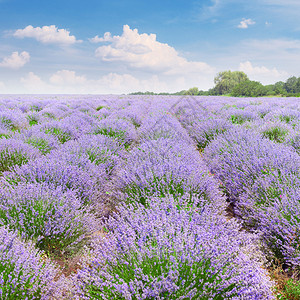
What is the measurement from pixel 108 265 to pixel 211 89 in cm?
6776

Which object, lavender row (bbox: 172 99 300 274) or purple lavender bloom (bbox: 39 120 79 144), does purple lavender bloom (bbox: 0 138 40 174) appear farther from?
lavender row (bbox: 172 99 300 274)

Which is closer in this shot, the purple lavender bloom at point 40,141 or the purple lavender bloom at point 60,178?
the purple lavender bloom at point 60,178

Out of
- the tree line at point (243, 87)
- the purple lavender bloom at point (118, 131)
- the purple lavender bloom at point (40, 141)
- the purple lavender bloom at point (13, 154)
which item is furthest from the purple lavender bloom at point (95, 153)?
the tree line at point (243, 87)

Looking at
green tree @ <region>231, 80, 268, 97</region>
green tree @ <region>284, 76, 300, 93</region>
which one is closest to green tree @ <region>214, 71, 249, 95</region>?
green tree @ <region>284, 76, 300, 93</region>

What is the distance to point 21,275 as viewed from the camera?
1424mm

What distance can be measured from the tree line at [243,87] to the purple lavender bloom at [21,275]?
42429 mm

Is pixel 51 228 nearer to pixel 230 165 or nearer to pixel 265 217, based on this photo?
pixel 265 217

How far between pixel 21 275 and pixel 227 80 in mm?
65529

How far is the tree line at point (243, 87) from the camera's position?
40.4 meters

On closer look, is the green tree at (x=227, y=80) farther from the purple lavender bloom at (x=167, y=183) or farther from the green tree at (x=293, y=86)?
the purple lavender bloom at (x=167, y=183)

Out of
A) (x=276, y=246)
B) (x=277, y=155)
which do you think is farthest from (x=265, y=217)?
(x=277, y=155)

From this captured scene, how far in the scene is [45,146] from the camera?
4383mm

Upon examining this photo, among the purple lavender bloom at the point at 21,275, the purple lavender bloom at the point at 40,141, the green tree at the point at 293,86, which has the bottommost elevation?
the purple lavender bloom at the point at 21,275

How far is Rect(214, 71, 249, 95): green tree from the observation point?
192ft
